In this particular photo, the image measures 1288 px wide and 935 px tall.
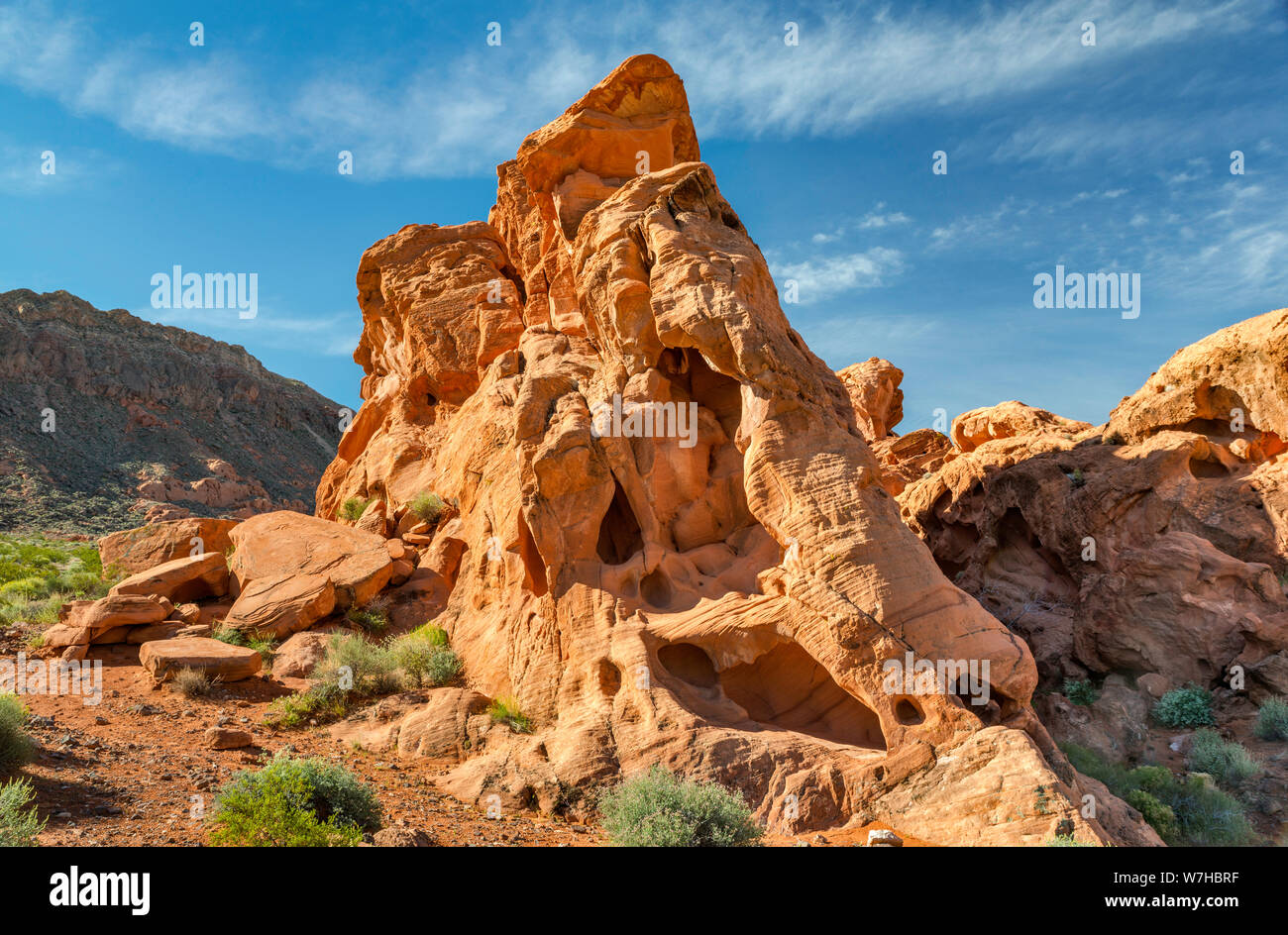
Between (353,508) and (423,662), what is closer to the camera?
(423,662)

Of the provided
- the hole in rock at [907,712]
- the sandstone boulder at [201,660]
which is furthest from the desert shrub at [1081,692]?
the sandstone boulder at [201,660]

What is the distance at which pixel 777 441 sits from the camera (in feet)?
32.4

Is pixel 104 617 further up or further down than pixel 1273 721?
further up

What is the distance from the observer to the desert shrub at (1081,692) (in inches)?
469

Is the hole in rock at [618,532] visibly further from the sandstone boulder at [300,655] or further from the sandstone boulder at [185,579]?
the sandstone boulder at [185,579]

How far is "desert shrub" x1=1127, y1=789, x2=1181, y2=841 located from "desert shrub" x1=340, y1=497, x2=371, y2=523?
1633cm

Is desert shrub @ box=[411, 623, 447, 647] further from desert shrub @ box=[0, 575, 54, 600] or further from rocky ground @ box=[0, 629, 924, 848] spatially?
desert shrub @ box=[0, 575, 54, 600]

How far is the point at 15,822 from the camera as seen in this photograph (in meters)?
5.81

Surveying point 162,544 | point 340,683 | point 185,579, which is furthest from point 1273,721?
point 162,544

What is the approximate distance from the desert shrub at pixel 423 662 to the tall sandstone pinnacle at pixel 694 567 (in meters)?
0.28

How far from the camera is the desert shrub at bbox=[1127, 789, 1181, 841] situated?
8.66 metres

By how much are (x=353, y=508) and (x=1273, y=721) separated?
18138 millimetres

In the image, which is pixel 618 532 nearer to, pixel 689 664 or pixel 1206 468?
pixel 689 664

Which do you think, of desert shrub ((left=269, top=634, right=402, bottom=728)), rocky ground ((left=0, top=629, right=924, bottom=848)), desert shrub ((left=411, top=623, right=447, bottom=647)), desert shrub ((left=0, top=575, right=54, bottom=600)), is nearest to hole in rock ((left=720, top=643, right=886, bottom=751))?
rocky ground ((left=0, top=629, right=924, bottom=848))
